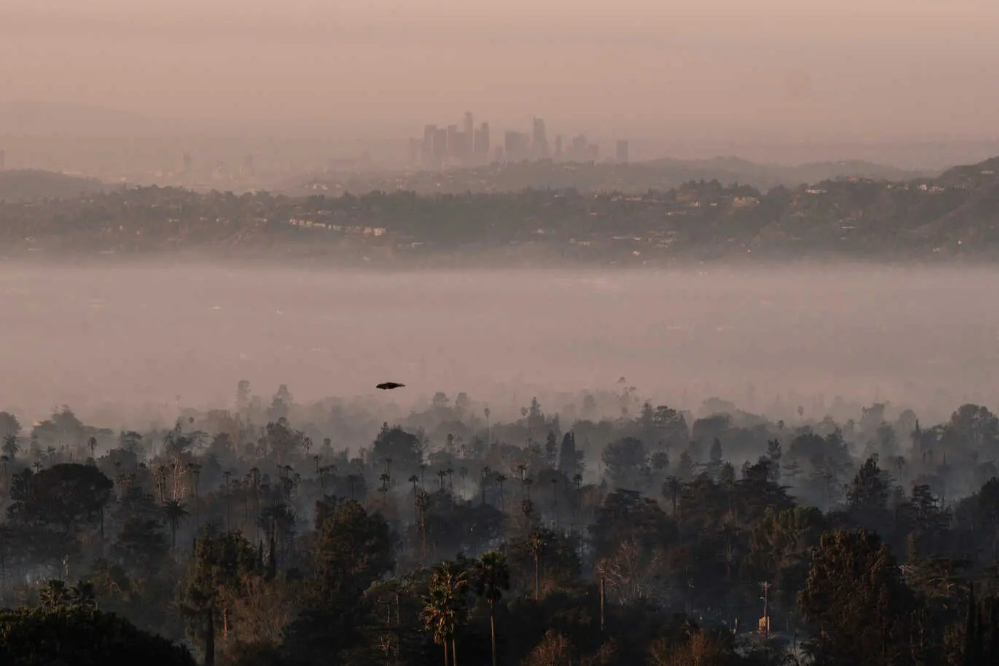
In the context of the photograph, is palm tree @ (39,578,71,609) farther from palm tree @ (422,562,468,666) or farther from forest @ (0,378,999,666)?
palm tree @ (422,562,468,666)

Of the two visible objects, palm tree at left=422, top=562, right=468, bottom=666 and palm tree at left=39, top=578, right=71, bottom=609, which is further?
palm tree at left=39, top=578, right=71, bottom=609

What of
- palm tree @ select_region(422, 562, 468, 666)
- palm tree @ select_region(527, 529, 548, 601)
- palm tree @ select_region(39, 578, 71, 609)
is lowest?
palm tree @ select_region(527, 529, 548, 601)

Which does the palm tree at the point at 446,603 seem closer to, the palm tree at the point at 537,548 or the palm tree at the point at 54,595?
the palm tree at the point at 54,595

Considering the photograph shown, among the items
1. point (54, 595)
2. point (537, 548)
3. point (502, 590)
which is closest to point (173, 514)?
point (502, 590)

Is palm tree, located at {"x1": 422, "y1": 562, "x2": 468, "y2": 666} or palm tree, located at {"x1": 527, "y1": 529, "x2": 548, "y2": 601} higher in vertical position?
palm tree, located at {"x1": 422, "y1": 562, "x2": 468, "y2": 666}

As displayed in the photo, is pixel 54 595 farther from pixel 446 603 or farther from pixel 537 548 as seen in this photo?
pixel 537 548

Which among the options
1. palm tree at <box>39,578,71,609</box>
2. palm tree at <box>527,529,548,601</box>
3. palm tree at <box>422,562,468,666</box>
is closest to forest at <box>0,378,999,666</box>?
palm tree at <box>422,562,468,666</box>

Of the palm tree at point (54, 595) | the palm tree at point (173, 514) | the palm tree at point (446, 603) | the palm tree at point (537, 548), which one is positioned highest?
the palm tree at point (446, 603)

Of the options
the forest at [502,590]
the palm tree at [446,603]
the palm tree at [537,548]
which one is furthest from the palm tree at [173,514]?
the palm tree at [446,603]
